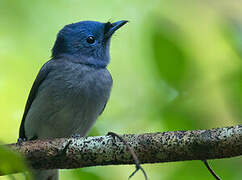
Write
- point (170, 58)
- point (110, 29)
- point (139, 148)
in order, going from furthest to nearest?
point (110, 29)
point (170, 58)
point (139, 148)

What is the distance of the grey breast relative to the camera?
4.74 meters

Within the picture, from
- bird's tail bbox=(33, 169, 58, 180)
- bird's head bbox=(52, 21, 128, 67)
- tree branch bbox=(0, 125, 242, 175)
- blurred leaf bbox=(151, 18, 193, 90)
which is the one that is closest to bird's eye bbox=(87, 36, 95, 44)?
bird's head bbox=(52, 21, 128, 67)

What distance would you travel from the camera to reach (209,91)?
4.27 metres

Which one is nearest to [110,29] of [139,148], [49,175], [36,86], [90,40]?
[90,40]

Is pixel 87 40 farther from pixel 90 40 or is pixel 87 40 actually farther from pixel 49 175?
pixel 49 175

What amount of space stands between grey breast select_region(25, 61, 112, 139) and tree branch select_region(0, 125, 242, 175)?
1.39 meters

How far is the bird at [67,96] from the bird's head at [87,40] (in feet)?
0.05

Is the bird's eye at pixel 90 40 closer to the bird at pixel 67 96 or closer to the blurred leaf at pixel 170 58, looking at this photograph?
the bird at pixel 67 96

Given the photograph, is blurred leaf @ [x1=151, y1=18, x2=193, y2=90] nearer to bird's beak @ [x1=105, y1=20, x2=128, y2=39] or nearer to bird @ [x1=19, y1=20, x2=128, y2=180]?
bird @ [x1=19, y1=20, x2=128, y2=180]

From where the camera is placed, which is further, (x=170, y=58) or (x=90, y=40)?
(x=90, y=40)

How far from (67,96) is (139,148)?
1.98m

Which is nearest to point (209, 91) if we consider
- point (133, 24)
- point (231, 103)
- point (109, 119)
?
point (231, 103)

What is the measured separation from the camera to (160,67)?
3.78 metres

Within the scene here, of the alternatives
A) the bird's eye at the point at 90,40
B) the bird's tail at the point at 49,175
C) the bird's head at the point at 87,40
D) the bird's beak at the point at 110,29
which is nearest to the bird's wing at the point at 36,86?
the bird's head at the point at 87,40
